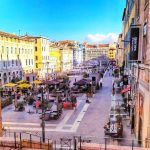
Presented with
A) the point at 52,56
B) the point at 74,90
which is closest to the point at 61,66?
the point at 52,56

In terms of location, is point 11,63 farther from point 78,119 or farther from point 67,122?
point 67,122

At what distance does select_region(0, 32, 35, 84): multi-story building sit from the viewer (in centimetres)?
5128

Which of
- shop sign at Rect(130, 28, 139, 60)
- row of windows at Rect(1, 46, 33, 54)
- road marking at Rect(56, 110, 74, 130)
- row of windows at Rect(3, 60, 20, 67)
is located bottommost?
road marking at Rect(56, 110, 74, 130)

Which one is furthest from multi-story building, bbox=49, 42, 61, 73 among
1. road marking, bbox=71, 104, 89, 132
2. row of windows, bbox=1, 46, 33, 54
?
road marking, bbox=71, 104, 89, 132

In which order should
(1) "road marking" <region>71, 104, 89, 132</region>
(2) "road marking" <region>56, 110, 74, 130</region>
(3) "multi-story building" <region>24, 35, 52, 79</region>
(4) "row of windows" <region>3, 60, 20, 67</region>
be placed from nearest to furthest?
(1) "road marking" <region>71, 104, 89, 132</region>
(2) "road marking" <region>56, 110, 74, 130</region>
(4) "row of windows" <region>3, 60, 20, 67</region>
(3) "multi-story building" <region>24, 35, 52, 79</region>

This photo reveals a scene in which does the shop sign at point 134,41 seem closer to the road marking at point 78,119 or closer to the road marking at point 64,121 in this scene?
the road marking at point 78,119

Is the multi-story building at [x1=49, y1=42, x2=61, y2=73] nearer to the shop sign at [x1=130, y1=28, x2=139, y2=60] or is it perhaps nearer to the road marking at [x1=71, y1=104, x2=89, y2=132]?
the road marking at [x1=71, y1=104, x2=89, y2=132]

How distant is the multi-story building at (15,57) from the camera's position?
51.3m

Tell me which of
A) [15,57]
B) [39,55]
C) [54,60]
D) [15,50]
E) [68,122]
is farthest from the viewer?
[54,60]

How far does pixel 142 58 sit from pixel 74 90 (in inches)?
1134

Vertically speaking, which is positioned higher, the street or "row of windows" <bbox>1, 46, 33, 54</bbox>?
"row of windows" <bbox>1, 46, 33, 54</bbox>

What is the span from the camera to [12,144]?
14.0 m

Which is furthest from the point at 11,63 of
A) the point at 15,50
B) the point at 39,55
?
the point at 39,55

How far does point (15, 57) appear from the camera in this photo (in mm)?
57219
